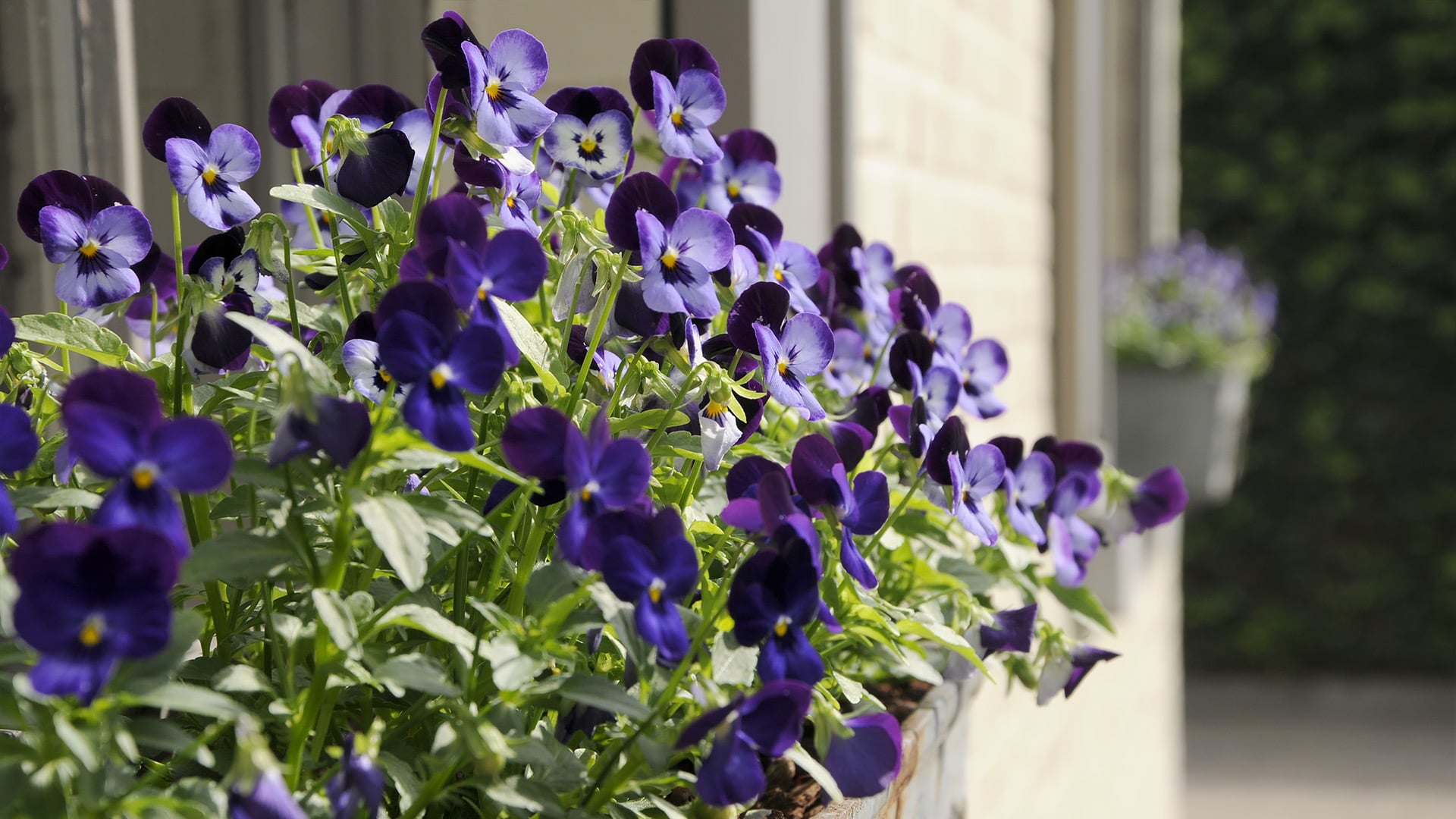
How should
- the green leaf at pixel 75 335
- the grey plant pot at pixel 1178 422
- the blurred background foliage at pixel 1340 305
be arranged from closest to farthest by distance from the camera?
1. the green leaf at pixel 75 335
2. the grey plant pot at pixel 1178 422
3. the blurred background foliage at pixel 1340 305

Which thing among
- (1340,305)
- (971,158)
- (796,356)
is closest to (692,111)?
(796,356)

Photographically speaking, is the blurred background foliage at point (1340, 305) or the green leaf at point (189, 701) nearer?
the green leaf at point (189, 701)

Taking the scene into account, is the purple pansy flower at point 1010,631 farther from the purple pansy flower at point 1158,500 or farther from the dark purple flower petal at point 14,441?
the dark purple flower petal at point 14,441

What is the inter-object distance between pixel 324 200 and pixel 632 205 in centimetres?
14

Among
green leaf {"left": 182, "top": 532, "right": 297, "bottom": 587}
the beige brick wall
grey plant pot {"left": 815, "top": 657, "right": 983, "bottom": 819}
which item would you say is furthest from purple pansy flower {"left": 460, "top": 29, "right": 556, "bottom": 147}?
the beige brick wall

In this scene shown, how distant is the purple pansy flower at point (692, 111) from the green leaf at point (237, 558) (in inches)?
12.3

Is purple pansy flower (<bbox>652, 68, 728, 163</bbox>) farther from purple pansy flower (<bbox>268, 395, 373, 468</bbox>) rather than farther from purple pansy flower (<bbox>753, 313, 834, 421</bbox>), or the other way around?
purple pansy flower (<bbox>268, 395, 373, 468</bbox>)

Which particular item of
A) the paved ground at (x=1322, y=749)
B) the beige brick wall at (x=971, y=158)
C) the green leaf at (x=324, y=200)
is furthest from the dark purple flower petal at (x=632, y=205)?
the paved ground at (x=1322, y=749)

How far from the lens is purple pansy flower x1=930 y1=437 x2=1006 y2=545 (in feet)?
2.19

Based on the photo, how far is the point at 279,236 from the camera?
33.2 inches

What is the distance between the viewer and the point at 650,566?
52 centimetres

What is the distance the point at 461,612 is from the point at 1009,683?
1.42 feet

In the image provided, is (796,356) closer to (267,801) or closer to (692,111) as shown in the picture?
(692,111)

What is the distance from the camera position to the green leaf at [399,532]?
474mm
